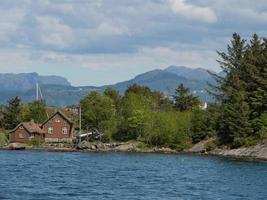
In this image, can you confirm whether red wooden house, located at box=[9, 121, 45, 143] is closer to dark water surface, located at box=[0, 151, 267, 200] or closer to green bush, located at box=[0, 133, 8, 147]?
green bush, located at box=[0, 133, 8, 147]

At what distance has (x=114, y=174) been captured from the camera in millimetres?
75688

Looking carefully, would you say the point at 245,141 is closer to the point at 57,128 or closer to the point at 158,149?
the point at 158,149

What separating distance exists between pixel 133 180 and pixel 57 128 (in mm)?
88077

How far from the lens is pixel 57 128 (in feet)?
506

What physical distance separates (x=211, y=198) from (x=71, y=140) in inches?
4006

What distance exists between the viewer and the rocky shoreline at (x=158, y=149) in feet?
375

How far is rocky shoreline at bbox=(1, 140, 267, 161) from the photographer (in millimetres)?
114375

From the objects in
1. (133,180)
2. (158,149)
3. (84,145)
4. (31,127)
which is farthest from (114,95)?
(133,180)

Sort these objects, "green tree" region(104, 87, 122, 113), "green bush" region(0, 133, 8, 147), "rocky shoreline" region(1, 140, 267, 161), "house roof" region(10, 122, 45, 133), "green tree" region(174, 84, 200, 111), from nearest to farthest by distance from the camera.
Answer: "rocky shoreline" region(1, 140, 267, 161) → "house roof" region(10, 122, 45, 133) → "green bush" region(0, 133, 8, 147) → "green tree" region(174, 84, 200, 111) → "green tree" region(104, 87, 122, 113)

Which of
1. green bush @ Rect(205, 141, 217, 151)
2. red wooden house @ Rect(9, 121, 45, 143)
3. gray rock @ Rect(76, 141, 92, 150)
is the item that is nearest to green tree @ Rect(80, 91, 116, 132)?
gray rock @ Rect(76, 141, 92, 150)

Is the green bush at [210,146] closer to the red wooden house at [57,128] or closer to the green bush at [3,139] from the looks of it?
the red wooden house at [57,128]

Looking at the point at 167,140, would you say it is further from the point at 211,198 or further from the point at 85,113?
the point at 211,198

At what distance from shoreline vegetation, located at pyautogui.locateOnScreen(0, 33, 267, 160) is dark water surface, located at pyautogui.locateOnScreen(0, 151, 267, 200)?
22715 mm

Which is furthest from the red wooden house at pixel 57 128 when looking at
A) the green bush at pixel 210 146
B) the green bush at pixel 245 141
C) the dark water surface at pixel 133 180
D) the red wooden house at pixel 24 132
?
the dark water surface at pixel 133 180
